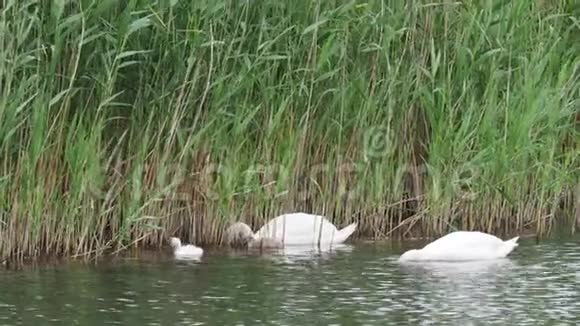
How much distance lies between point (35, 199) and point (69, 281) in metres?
0.67

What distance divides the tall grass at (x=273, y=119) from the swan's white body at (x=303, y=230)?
0.22 meters

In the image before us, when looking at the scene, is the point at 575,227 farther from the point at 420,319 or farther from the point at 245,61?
the point at 420,319

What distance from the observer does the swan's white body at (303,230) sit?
10.3 meters

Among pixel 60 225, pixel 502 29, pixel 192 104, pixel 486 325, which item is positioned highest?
pixel 502 29

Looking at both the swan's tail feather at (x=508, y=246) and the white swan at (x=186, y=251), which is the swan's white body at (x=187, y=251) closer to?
the white swan at (x=186, y=251)

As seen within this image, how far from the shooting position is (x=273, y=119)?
10461 mm

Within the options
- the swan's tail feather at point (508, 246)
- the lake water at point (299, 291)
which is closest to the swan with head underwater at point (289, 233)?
the lake water at point (299, 291)

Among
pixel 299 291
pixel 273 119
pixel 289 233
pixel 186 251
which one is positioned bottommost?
pixel 299 291

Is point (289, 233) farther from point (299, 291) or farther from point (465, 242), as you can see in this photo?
point (299, 291)

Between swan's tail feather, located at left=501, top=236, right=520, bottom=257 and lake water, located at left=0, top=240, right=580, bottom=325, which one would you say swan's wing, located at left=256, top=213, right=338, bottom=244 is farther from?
swan's tail feather, located at left=501, top=236, right=520, bottom=257

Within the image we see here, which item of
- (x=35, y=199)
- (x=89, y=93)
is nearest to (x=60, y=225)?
(x=35, y=199)

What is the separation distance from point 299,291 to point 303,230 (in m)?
1.68

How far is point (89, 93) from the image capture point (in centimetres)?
1003

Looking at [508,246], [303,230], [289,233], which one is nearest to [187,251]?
[289,233]
